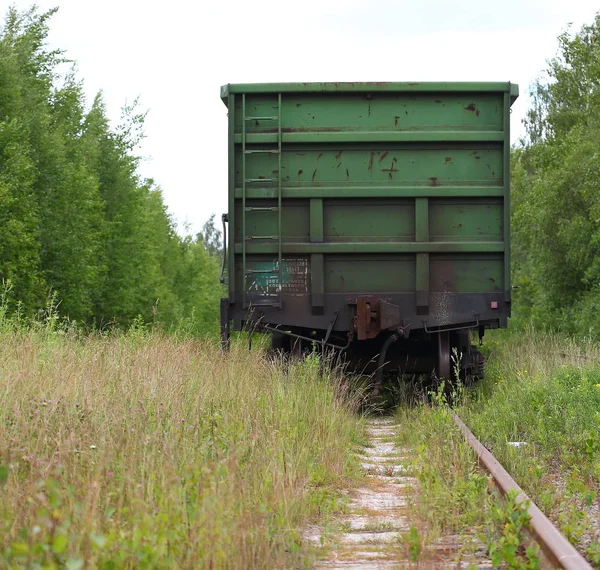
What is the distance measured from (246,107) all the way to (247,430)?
564cm

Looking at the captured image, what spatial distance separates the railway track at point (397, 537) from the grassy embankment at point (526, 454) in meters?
0.13

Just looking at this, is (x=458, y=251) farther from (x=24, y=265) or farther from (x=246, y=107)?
(x=24, y=265)

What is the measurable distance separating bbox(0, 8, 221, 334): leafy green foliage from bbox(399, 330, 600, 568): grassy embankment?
657 centimetres

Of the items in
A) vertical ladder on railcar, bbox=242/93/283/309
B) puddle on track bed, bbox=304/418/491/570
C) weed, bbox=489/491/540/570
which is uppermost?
vertical ladder on railcar, bbox=242/93/283/309

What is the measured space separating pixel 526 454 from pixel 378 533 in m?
2.25

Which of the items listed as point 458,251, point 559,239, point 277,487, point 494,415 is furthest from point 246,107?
point 559,239

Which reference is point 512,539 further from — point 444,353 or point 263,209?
point 444,353

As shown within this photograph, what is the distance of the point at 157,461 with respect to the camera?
18.6 feet

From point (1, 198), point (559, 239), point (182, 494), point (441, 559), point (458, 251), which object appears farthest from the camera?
point (559, 239)

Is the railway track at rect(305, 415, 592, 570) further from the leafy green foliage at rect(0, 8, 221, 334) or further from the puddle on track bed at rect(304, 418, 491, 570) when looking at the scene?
the leafy green foliage at rect(0, 8, 221, 334)

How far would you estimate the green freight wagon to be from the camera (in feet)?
39.1

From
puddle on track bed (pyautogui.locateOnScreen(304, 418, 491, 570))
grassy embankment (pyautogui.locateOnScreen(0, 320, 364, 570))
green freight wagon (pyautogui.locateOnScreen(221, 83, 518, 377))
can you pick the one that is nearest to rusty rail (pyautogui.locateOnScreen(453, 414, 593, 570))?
puddle on track bed (pyautogui.locateOnScreen(304, 418, 491, 570))

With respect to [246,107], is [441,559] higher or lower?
lower

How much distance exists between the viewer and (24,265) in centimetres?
2781
